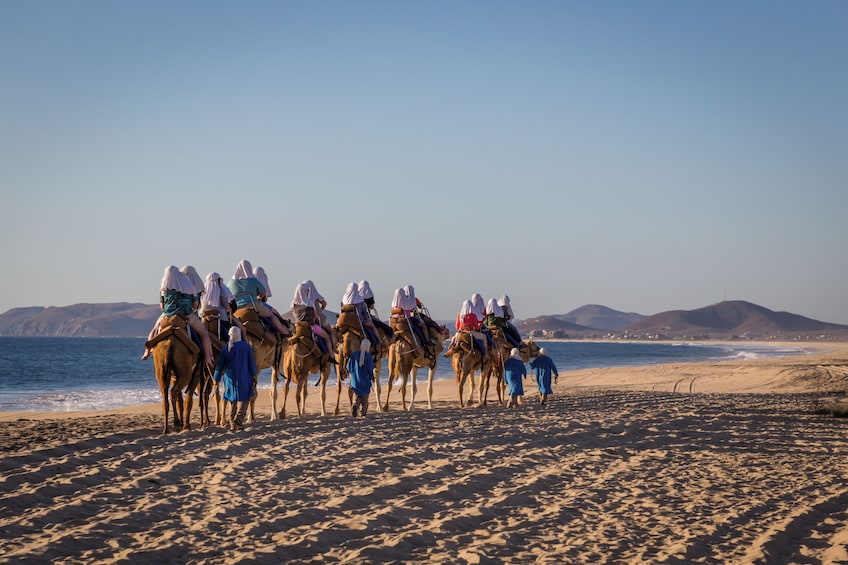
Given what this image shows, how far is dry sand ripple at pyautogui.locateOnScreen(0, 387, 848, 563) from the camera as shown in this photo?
286 inches

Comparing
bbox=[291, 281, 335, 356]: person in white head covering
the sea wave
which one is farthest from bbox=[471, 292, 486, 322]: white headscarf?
the sea wave

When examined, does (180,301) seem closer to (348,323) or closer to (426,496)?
(348,323)

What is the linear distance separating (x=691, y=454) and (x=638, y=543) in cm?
509

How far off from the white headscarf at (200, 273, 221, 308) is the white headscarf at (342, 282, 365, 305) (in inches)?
146

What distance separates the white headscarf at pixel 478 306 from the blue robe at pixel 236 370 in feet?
24.3

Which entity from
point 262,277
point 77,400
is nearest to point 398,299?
point 262,277

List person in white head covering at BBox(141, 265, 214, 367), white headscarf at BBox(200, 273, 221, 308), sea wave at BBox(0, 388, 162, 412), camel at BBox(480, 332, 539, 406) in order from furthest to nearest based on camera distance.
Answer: sea wave at BBox(0, 388, 162, 412) → camel at BBox(480, 332, 539, 406) → white headscarf at BBox(200, 273, 221, 308) → person in white head covering at BBox(141, 265, 214, 367)

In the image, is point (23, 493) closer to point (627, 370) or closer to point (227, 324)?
point (227, 324)

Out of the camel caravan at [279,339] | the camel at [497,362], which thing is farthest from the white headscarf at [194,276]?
the camel at [497,362]

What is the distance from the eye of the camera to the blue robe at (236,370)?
571 inches

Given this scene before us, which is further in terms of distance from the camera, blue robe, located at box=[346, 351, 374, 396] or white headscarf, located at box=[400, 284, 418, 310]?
white headscarf, located at box=[400, 284, 418, 310]

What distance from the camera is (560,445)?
12680 millimetres

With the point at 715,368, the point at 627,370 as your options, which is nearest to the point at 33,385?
the point at 627,370

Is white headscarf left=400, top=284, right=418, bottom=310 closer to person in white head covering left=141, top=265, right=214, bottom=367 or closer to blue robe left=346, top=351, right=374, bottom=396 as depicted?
blue robe left=346, top=351, right=374, bottom=396
